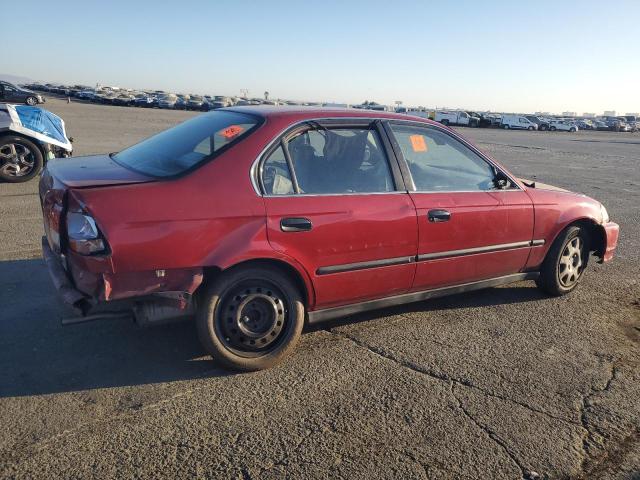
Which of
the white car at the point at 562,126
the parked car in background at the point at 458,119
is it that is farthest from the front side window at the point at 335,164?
the white car at the point at 562,126

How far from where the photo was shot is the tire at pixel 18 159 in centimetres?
866

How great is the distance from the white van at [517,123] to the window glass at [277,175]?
56525 mm

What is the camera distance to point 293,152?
11.7 ft

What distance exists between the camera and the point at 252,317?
3.41 meters

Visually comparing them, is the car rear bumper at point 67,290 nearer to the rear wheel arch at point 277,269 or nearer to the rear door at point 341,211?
the rear wheel arch at point 277,269

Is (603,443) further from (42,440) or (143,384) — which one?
(42,440)

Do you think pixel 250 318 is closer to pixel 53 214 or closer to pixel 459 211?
pixel 53 214

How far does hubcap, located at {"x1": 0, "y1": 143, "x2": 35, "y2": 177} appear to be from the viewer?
8.71 metres

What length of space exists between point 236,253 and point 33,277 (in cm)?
260

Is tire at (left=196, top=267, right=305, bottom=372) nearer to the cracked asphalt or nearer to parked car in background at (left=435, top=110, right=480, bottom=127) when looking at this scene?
the cracked asphalt

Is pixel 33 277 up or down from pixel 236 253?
down

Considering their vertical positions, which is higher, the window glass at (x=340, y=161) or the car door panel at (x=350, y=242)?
the window glass at (x=340, y=161)

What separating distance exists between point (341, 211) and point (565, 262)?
8.44 feet

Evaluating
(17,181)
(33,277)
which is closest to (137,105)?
(17,181)
